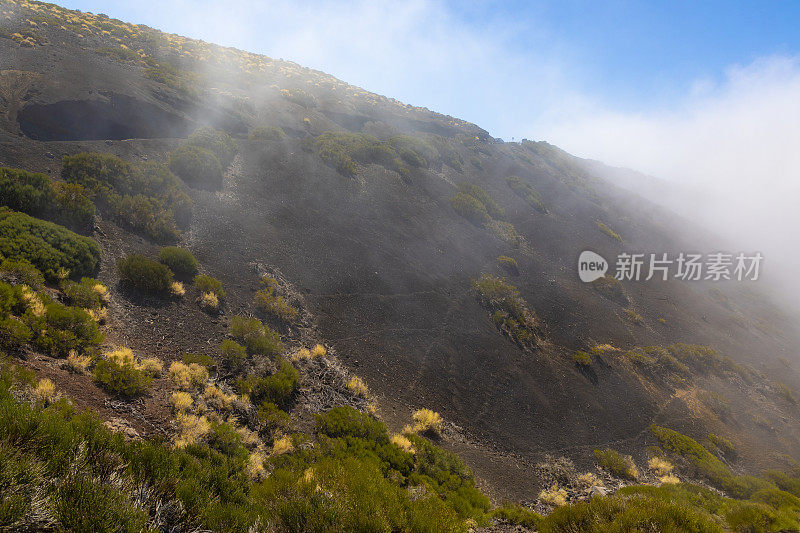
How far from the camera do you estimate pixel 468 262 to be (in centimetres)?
2234

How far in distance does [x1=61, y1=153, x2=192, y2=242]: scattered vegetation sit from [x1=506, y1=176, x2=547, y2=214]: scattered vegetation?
32.3 m

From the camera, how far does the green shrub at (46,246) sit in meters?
9.24

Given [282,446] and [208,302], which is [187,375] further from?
[208,302]

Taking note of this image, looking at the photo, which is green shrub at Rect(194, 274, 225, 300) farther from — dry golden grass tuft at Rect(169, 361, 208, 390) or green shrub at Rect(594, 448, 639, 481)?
green shrub at Rect(594, 448, 639, 481)

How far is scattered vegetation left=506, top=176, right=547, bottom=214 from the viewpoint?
116 ft

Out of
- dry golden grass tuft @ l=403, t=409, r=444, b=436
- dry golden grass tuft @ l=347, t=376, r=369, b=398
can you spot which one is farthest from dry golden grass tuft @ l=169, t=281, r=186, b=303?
dry golden grass tuft @ l=403, t=409, r=444, b=436

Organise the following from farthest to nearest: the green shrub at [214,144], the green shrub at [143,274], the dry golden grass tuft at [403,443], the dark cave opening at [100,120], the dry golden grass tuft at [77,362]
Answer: the green shrub at [214,144], the dark cave opening at [100,120], the green shrub at [143,274], the dry golden grass tuft at [403,443], the dry golden grass tuft at [77,362]

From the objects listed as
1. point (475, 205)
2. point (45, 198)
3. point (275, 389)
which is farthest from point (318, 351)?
point (475, 205)

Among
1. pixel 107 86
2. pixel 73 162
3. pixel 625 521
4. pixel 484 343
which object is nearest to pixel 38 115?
pixel 107 86

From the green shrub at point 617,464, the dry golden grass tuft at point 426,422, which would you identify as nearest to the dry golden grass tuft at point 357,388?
the dry golden grass tuft at point 426,422

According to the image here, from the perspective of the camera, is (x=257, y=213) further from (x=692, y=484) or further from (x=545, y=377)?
(x=692, y=484)

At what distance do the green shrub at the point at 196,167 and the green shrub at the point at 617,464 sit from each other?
2337 cm

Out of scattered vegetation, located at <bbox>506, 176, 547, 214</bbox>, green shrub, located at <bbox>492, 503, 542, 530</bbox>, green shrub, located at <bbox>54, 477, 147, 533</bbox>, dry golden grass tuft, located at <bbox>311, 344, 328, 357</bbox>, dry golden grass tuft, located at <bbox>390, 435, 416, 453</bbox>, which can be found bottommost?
dry golden grass tuft, located at <bbox>390, 435, 416, 453</bbox>

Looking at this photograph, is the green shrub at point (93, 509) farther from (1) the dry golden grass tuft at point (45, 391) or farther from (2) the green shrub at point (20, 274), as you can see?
(2) the green shrub at point (20, 274)
